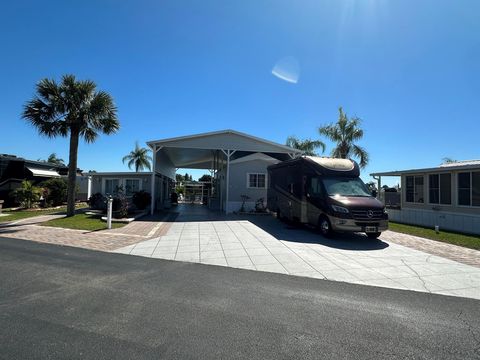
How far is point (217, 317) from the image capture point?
384 centimetres

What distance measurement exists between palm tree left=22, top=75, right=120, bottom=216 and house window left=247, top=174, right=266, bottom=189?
30.0 ft

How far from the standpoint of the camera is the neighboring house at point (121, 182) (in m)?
21.4

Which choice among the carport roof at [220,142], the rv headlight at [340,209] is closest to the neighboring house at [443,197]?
the rv headlight at [340,209]

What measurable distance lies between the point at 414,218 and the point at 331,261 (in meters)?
11.9

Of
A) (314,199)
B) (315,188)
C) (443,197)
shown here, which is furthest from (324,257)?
(443,197)

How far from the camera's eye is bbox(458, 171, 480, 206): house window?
1319cm

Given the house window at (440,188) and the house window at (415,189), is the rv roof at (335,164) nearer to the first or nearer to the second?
the house window at (440,188)

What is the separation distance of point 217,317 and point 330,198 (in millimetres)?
7388

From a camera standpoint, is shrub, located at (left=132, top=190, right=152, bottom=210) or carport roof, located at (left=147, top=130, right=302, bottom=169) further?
shrub, located at (left=132, top=190, right=152, bottom=210)

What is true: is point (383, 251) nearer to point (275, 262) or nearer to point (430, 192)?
point (275, 262)

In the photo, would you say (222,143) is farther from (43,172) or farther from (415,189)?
(43,172)

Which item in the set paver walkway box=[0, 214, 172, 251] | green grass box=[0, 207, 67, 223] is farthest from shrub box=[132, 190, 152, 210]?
paver walkway box=[0, 214, 172, 251]

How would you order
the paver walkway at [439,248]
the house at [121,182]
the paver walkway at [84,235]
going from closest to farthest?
the paver walkway at [439,248], the paver walkway at [84,235], the house at [121,182]

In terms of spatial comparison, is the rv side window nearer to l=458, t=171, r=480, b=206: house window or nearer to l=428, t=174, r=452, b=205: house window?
l=458, t=171, r=480, b=206: house window
